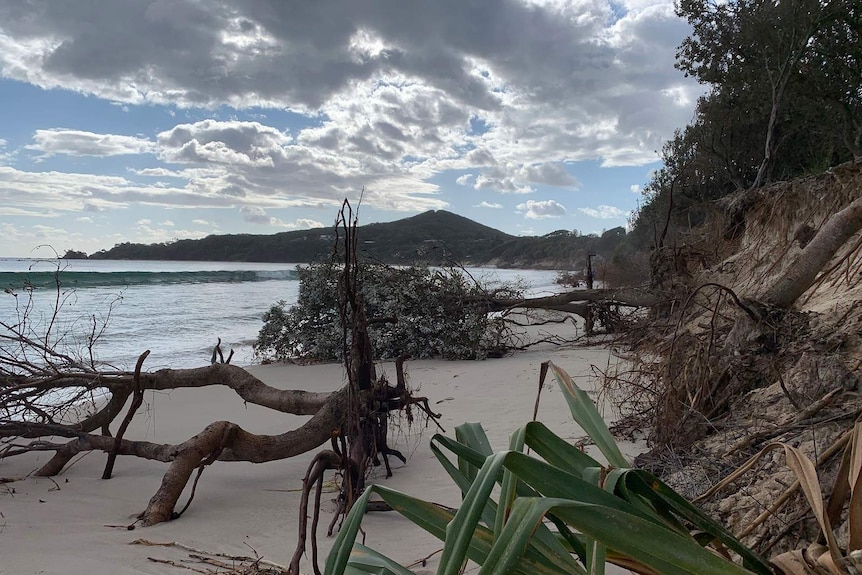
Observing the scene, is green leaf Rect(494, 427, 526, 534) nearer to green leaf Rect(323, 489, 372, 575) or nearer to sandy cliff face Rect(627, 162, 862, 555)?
green leaf Rect(323, 489, 372, 575)

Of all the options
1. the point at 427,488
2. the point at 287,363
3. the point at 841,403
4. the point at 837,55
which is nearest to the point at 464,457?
the point at 841,403

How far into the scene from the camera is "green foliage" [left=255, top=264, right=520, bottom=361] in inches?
382

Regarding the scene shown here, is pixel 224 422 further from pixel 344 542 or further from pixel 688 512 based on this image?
pixel 688 512

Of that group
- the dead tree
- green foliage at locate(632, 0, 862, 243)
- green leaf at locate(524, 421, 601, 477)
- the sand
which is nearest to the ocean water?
the dead tree

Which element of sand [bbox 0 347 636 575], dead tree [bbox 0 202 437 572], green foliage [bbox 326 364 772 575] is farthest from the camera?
dead tree [bbox 0 202 437 572]

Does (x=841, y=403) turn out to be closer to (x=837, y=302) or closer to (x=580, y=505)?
(x=837, y=302)

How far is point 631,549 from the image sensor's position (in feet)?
2.80

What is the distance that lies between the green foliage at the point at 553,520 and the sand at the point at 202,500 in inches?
63.3

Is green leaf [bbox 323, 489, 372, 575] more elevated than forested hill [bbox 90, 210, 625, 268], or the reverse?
forested hill [bbox 90, 210, 625, 268]

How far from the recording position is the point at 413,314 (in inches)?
387

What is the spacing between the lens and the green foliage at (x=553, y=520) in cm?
78

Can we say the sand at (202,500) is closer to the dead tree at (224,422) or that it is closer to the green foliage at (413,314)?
the dead tree at (224,422)

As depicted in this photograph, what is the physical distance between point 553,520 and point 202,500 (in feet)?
10.7

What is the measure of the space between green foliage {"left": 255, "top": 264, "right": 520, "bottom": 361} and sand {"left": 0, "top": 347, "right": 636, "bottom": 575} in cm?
310
